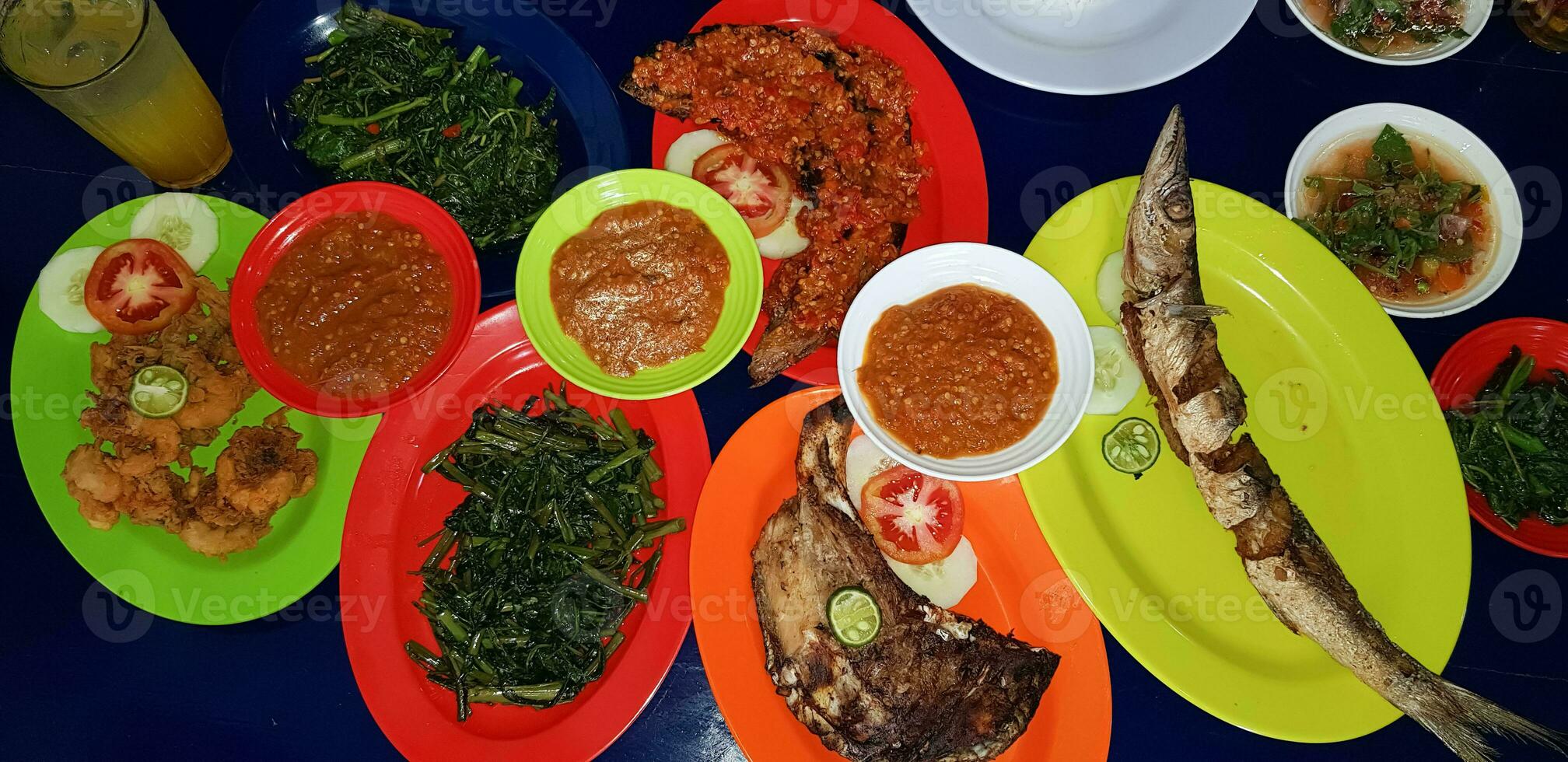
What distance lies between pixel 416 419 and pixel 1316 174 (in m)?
4.42

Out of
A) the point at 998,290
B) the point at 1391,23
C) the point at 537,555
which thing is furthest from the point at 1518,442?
the point at 537,555

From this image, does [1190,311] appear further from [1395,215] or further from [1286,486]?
[1395,215]

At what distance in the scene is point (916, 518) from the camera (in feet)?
11.7

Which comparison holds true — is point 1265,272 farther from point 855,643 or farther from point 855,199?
point 855,643

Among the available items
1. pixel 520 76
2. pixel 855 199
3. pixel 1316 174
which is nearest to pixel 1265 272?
pixel 1316 174

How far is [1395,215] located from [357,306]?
4.72 metres

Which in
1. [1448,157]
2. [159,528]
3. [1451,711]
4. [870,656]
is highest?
[1448,157]

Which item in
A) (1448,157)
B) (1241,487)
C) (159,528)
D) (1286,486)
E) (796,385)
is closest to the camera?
(1241,487)

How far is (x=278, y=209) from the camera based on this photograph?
146 inches

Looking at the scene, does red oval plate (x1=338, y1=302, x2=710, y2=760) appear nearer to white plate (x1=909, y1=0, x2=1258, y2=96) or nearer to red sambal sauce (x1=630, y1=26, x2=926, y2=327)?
red sambal sauce (x1=630, y1=26, x2=926, y2=327)

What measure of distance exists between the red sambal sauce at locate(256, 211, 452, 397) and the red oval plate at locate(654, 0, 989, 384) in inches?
45.7

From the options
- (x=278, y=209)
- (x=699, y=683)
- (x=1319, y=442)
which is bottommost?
(x=699, y=683)

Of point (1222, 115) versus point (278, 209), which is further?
point (1222, 115)

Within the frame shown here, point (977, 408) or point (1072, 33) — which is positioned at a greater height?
point (1072, 33)
